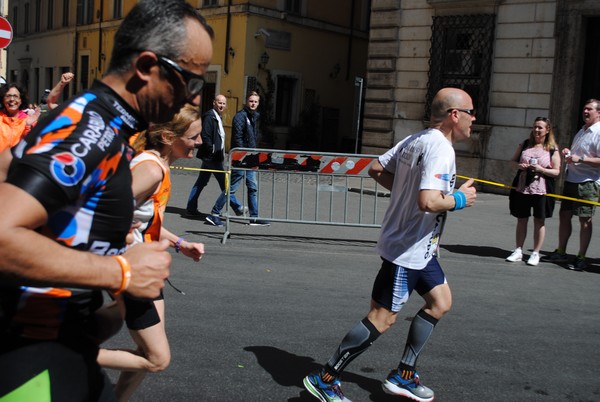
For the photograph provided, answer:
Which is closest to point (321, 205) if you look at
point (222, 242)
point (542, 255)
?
point (222, 242)

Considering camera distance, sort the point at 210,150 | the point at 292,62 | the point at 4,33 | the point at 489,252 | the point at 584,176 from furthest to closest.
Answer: the point at 292,62, the point at 210,150, the point at 4,33, the point at 489,252, the point at 584,176

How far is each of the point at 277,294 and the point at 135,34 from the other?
16.2 feet

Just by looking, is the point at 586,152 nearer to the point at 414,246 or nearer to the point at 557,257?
the point at 557,257

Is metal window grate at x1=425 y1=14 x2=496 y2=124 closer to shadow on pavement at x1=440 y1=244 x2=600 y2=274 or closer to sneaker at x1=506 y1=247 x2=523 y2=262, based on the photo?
shadow on pavement at x1=440 y1=244 x2=600 y2=274

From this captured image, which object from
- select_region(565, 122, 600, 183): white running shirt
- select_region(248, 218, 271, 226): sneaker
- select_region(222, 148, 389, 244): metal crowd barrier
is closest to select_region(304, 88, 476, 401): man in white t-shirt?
select_region(565, 122, 600, 183): white running shirt

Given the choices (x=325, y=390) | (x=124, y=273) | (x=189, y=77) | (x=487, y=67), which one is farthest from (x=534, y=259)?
(x=487, y=67)

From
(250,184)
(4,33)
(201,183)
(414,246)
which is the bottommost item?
(201,183)

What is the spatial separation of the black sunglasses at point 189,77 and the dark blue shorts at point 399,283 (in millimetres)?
2250

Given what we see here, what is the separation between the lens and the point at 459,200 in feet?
13.1

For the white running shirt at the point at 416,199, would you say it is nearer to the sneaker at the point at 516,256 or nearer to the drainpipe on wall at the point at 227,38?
the sneaker at the point at 516,256

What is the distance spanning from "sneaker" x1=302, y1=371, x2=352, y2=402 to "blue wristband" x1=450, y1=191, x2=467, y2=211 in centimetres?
122

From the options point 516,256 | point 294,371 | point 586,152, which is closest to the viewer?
point 294,371

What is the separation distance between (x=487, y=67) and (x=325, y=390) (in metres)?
14.8

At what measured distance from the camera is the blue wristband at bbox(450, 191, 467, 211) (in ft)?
13.0
